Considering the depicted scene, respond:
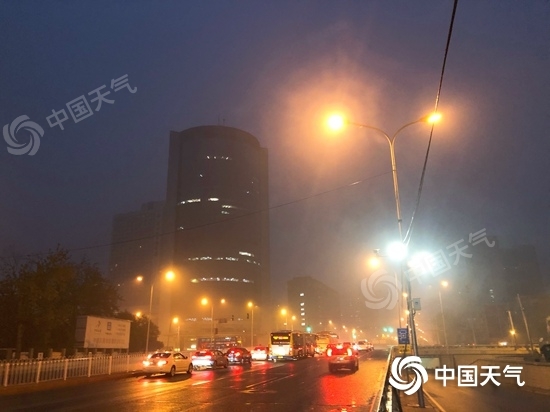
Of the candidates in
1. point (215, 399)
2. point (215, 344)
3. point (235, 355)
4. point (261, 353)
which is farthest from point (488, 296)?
point (215, 399)

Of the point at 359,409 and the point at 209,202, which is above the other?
the point at 209,202

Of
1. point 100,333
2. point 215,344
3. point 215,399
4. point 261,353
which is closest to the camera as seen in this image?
point 215,399

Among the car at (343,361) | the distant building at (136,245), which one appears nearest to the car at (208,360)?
the car at (343,361)

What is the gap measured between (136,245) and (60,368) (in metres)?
126

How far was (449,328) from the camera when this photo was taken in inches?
3767

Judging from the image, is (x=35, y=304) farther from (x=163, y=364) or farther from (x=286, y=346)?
(x=286, y=346)

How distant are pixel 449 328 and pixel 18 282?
292 feet

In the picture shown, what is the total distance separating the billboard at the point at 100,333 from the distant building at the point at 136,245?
319ft

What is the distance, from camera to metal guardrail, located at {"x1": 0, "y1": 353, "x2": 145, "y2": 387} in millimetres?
19328

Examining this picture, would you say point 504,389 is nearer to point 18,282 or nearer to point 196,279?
point 18,282

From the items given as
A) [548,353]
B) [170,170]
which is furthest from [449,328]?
[170,170]

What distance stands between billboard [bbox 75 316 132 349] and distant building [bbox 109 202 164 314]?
319ft

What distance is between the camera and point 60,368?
22312 millimetres

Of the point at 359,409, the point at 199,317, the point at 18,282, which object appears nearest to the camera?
the point at 359,409
